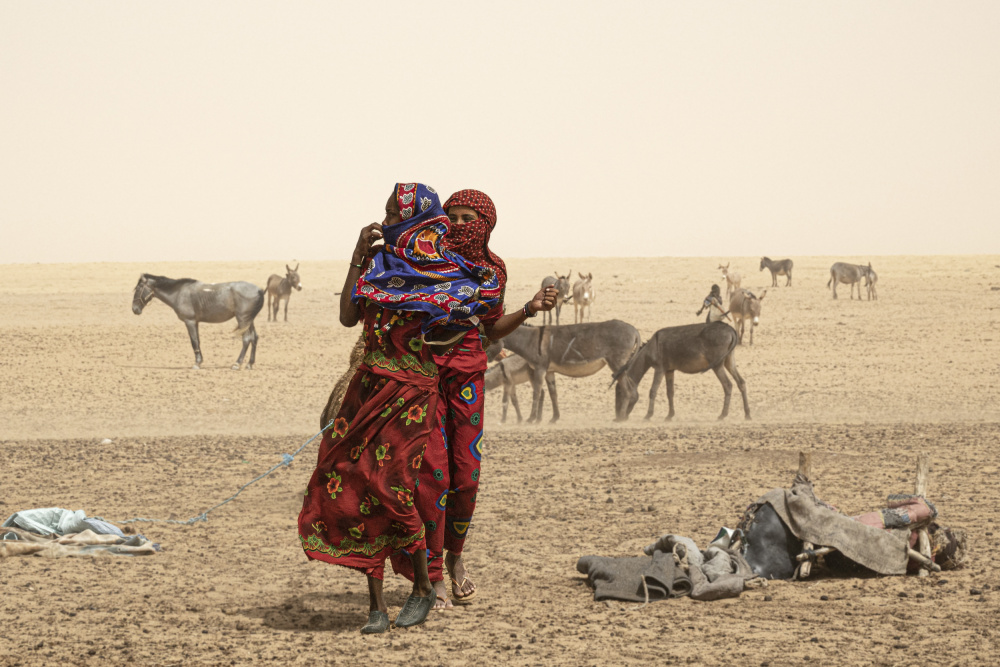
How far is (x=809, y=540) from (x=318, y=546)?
2700 mm

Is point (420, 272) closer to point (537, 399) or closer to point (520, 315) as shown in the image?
point (520, 315)

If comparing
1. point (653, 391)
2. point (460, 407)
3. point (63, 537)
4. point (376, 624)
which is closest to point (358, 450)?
point (460, 407)

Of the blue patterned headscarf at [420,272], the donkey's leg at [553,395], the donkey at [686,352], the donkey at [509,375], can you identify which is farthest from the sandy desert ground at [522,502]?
the blue patterned headscarf at [420,272]

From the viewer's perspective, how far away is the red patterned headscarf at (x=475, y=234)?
5.39 meters

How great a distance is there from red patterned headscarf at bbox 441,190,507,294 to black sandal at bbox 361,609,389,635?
162cm

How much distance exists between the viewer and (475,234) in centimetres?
539

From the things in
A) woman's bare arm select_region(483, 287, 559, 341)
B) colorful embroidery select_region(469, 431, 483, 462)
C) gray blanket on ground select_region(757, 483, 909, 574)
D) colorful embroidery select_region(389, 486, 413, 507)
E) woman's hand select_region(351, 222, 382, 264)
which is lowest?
gray blanket on ground select_region(757, 483, 909, 574)

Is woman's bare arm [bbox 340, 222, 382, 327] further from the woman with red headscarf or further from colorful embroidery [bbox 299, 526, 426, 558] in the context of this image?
colorful embroidery [bbox 299, 526, 426, 558]

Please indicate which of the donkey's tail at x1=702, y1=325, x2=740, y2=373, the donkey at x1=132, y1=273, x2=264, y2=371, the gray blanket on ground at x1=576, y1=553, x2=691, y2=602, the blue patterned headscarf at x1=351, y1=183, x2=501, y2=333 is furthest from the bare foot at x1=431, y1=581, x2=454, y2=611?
the donkey at x1=132, y1=273, x2=264, y2=371

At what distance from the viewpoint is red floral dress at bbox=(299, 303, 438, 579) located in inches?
199

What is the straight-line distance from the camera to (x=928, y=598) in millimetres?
5805

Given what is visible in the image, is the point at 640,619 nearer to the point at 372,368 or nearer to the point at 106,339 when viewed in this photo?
the point at 372,368

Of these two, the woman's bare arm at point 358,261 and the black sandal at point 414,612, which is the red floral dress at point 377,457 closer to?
the woman's bare arm at point 358,261

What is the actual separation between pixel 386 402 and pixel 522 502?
160 inches
